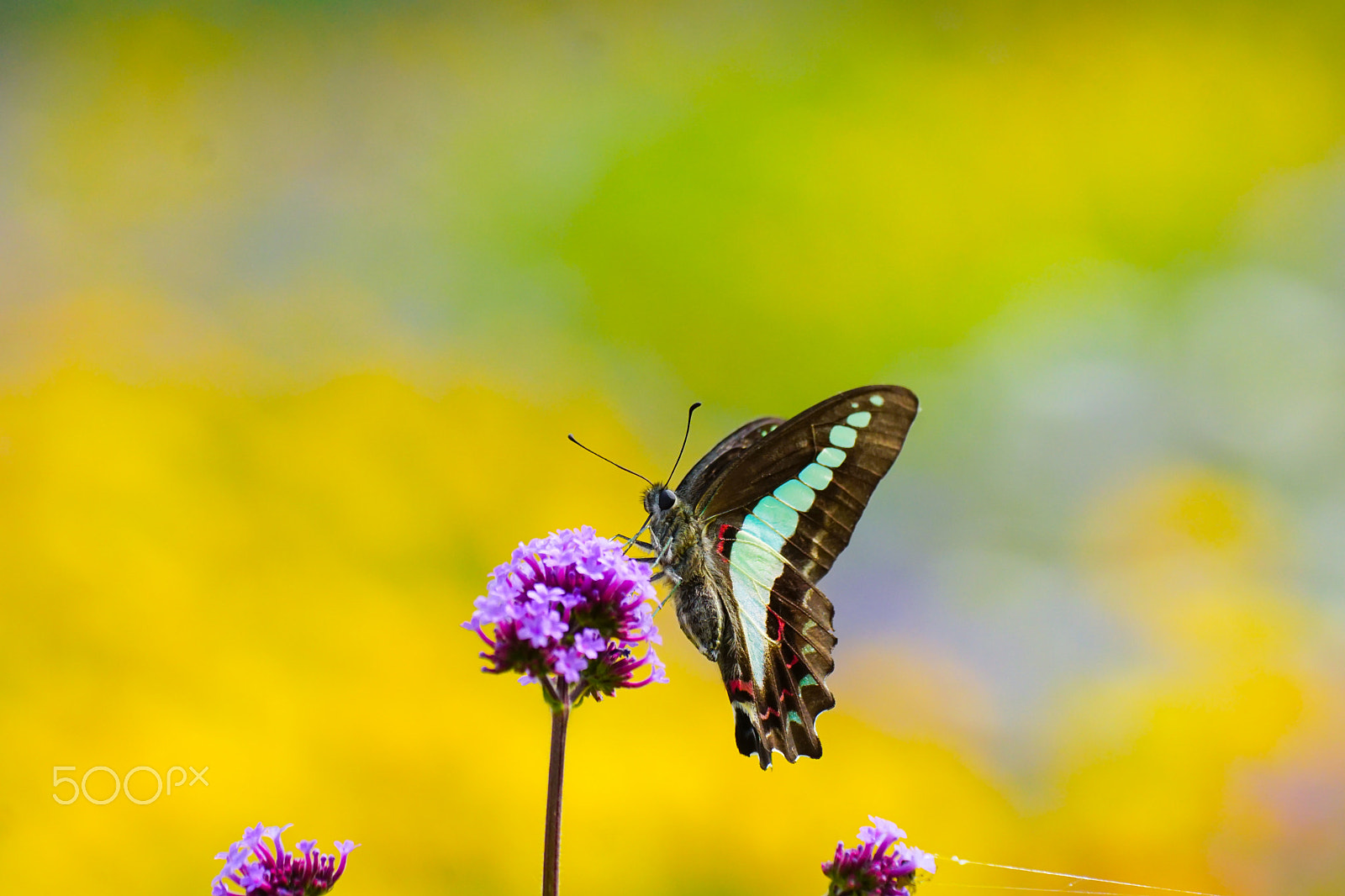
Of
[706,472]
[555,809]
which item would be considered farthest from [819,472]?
[555,809]

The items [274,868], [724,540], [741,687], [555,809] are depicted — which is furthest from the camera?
[724,540]

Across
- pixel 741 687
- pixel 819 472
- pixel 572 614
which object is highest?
pixel 819 472

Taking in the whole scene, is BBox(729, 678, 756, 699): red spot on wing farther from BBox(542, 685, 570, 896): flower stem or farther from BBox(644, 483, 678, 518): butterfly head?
BBox(542, 685, 570, 896): flower stem

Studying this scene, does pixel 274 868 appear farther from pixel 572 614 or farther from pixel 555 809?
pixel 572 614

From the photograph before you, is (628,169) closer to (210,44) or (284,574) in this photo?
(210,44)

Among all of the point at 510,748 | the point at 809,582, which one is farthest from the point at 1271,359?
the point at 510,748
